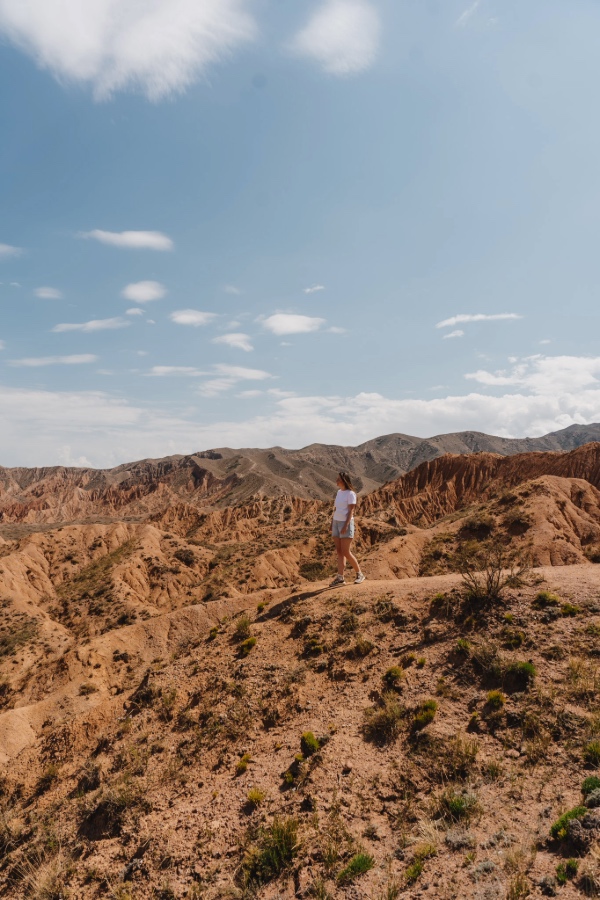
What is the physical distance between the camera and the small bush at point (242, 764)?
7.79 meters

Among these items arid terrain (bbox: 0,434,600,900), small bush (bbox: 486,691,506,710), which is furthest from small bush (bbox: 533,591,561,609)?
small bush (bbox: 486,691,506,710)

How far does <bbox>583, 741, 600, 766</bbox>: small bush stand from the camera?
589 cm

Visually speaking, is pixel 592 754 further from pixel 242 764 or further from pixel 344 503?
pixel 344 503

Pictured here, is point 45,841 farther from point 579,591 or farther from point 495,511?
point 495,511

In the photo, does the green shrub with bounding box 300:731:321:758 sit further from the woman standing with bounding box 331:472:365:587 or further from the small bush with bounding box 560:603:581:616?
the small bush with bounding box 560:603:581:616

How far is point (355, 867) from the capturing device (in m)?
5.34

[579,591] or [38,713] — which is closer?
[579,591]

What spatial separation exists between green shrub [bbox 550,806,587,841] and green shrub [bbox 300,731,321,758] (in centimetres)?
370

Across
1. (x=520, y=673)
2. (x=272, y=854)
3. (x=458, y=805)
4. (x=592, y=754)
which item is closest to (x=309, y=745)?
(x=272, y=854)

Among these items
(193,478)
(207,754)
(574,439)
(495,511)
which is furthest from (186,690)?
(574,439)

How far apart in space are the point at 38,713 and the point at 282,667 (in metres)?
11.9

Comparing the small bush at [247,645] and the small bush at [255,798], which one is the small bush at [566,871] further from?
the small bush at [247,645]

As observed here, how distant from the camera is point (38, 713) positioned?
16.1 meters

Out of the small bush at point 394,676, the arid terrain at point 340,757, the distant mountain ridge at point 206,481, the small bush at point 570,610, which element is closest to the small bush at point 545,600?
the arid terrain at point 340,757
